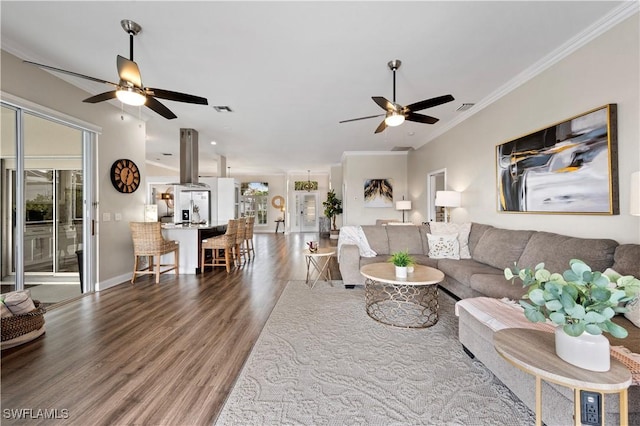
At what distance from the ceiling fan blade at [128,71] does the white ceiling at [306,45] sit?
0.42m

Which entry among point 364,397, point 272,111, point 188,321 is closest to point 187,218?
point 272,111

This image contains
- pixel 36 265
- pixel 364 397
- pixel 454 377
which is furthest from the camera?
pixel 36 265

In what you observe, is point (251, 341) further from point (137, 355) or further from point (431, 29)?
point (431, 29)

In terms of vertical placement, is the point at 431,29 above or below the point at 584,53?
above

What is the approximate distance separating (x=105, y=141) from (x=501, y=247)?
5.87 meters

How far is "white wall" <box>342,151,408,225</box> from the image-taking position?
303 inches

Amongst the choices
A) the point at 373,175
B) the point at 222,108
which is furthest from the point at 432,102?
the point at 373,175

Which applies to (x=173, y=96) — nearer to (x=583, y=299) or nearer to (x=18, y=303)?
(x=18, y=303)

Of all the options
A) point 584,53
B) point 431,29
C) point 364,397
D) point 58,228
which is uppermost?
point 431,29

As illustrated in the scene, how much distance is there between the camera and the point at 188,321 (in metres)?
2.81

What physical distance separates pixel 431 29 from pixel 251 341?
11.1ft

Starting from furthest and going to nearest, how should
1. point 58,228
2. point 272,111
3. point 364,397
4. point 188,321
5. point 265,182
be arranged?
point 265,182
point 272,111
point 58,228
point 188,321
point 364,397

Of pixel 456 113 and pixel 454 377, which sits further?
pixel 456 113

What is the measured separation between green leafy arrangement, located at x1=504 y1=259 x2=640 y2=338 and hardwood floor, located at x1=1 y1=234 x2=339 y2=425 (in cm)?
183
